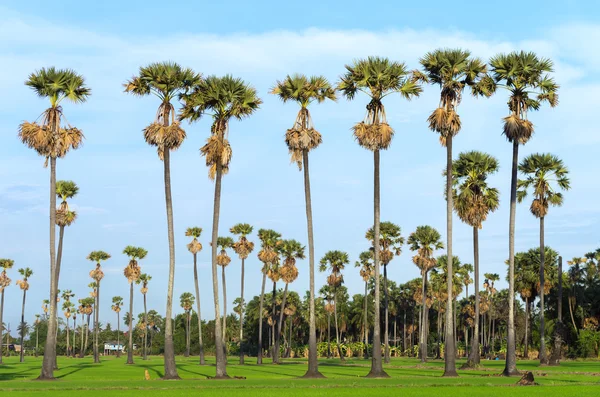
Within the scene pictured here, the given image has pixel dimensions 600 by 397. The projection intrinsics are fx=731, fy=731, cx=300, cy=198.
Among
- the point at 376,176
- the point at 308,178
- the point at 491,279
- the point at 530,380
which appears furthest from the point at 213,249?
the point at 491,279

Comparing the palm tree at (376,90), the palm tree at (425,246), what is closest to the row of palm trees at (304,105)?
the palm tree at (376,90)

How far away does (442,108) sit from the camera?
4769 centimetres

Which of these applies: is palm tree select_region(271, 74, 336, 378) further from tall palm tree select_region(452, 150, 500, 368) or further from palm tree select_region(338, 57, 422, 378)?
tall palm tree select_region(452, 150, 500, 368)

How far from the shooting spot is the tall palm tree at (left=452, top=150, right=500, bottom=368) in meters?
61.3

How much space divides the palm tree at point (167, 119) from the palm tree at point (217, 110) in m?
1.06

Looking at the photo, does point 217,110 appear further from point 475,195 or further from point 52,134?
point 475,195

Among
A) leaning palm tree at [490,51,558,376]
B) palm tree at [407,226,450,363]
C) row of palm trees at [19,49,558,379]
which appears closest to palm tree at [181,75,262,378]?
row of palm trees at [19,49,558,379]

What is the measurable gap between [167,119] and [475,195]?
2825 centimetres

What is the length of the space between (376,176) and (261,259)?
4913cm

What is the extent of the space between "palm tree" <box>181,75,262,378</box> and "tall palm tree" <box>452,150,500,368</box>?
21489 millimetres

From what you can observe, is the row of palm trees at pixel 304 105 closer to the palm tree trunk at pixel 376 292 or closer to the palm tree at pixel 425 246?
the palm tree trunk at pixel 376 292

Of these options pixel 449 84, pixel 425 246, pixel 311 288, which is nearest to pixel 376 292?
pixel 311 288

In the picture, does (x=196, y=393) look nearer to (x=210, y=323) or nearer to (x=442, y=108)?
(x=442, y=108)

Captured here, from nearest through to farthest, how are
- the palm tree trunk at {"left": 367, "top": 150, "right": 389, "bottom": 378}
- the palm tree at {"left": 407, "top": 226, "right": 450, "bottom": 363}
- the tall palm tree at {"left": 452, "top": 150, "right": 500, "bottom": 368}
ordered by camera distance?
the palm tree trunk at {"left": 367, "top": 150, "right": 389, "bottom": 378}, the tall palm tree at {"left": 452, "top": 150, "right": 500, "bottom": 368}, the palm tree at {"left": 407, "top": 226, "right": 450, "bottom": 363}
